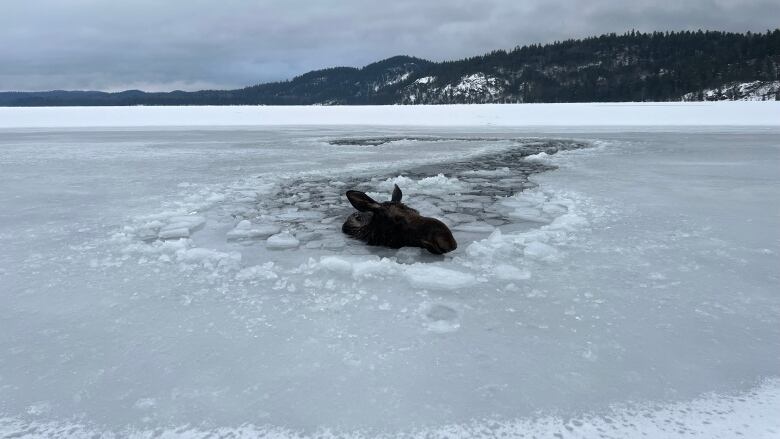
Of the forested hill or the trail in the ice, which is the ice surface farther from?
the forested hill

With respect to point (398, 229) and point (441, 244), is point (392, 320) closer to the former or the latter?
point (441, 244)

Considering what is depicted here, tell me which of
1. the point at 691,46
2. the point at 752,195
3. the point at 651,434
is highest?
the point at 691,46

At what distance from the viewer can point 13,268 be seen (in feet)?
11.7

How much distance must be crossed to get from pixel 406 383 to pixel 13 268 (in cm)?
322

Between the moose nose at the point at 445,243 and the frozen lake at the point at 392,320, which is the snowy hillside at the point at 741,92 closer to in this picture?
the frozen lake at the point at 392,320

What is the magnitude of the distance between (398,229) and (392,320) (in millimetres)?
1581

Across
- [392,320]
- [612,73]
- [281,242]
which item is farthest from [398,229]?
[612,73]

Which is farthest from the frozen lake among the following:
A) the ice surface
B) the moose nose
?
the ice surface

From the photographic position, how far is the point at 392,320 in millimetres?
2662

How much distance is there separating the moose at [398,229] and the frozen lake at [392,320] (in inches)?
6.1

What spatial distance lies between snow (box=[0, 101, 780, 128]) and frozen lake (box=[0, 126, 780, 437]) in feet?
64.2

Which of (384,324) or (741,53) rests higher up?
(741,53)

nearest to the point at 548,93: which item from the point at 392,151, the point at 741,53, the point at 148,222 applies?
the point at 741,53

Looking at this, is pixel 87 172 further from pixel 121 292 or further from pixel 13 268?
pixel 121 292
